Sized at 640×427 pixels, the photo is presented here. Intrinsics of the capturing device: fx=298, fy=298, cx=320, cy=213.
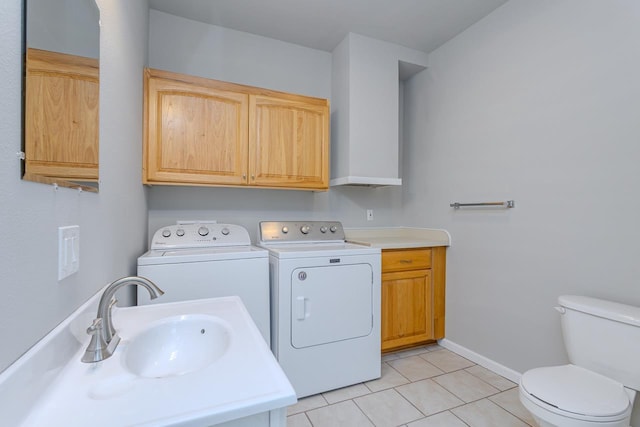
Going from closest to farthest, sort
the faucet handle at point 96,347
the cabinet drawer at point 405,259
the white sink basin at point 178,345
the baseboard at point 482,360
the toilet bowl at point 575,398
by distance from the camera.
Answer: the faucet handle at point 96,347 < the white sink basin at point 178,345 < the toilet bowl at point 575,398 < the baseboard at point 482,360 < the cabinet drawer at point 405,259

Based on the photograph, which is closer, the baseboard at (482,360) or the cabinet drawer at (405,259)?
the baseboard at (482,360)

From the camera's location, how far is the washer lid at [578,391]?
1170 millimetres

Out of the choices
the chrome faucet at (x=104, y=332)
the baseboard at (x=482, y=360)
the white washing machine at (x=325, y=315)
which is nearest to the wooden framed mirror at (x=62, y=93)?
the chrome faucet at (x=104, y=332)

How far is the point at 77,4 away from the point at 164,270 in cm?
120

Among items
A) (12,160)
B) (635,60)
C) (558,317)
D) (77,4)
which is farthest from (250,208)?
(635,60)

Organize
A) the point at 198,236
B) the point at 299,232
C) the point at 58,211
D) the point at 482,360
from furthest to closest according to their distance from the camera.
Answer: the point at 299,232 → the point at 482,360 → the point at 198,236 → the point at 58,211

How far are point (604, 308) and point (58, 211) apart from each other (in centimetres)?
216

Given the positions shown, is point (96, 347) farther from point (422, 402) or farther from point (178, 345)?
point (422, 402)

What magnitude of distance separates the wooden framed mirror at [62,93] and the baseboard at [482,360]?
2.63 metres

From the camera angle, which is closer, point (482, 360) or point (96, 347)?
point (96, 347)

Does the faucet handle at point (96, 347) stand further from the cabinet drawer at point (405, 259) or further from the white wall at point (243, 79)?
the cabinet drawer at point (405, 259)

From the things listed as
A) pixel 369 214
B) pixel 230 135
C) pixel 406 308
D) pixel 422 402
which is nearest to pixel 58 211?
pixel 230 135

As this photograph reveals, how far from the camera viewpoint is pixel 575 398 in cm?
123

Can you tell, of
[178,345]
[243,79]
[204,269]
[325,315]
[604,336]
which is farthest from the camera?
[243,79]
